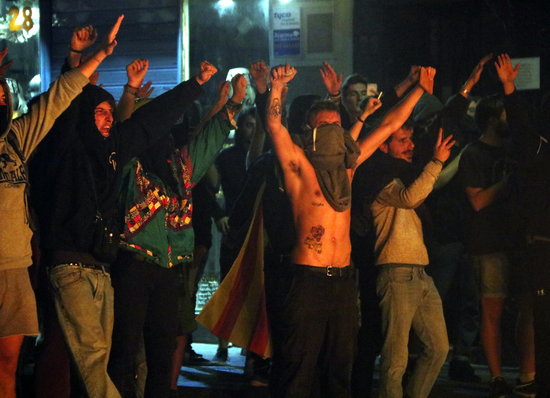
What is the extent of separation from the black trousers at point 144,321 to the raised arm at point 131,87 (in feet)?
3.27

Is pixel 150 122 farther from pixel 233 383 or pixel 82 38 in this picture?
pixel 233 383

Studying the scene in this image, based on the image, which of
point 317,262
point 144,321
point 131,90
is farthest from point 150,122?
point 317,262

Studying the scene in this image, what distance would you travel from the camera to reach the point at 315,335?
640 centimetres

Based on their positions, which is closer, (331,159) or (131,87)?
(331,159)

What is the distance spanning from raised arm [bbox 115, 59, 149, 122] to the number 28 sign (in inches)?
230

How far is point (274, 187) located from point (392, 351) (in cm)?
152

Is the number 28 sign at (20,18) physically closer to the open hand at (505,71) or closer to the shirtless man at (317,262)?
the shirtless man at (317,262)

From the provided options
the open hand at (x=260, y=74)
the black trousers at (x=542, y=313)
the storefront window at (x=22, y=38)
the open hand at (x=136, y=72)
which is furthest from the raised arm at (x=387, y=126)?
the storefront window at (x=22, y=38)

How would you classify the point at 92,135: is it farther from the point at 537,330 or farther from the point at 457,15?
the point at 457,15

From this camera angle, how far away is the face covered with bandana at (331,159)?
6.50 metres

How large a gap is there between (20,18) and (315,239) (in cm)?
704

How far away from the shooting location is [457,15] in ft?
34.2

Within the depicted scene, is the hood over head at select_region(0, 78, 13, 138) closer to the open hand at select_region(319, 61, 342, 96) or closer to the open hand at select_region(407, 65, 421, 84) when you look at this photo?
the open hand at select_region(319, 61, 342, 96)

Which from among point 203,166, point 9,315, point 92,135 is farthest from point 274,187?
point 9,315
